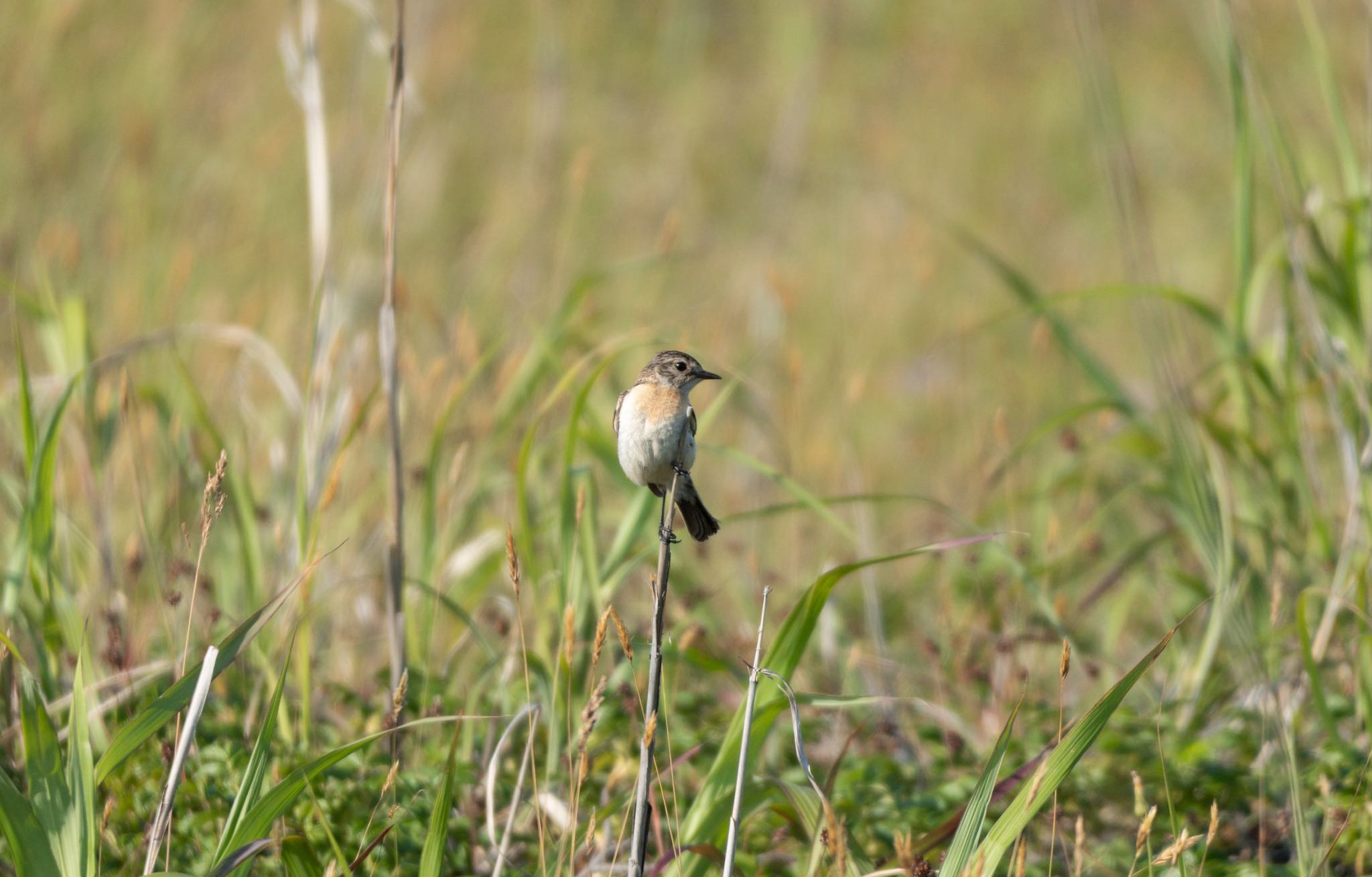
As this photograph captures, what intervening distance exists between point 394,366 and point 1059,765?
5.75 feet

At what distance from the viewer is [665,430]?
2463mm

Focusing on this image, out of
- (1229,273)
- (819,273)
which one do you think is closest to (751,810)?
(819,273)

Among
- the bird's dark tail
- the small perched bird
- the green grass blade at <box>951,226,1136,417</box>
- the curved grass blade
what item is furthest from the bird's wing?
the green grass blade at <box>951,226,1136,417</box>

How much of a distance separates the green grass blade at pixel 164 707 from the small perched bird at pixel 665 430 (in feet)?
2.48

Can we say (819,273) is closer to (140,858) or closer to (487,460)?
(487,460)

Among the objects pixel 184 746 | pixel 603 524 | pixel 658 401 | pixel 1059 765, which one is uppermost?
pixel 658 401

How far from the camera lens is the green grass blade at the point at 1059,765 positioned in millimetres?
1993

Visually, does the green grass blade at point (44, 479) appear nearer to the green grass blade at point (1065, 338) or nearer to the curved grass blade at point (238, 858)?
the curved grass blade at point (238, 858)

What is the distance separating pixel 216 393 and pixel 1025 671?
3.53 m

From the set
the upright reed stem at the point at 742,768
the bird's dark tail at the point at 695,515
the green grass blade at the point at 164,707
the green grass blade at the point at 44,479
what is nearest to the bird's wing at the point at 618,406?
the bird's dark tail at the point at 695,515

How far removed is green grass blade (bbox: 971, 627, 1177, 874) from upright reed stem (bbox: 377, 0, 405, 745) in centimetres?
137

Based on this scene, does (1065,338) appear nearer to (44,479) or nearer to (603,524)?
(603,524)

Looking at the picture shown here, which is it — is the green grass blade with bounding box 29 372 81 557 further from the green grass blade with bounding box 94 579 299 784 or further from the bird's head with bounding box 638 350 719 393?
the bird's head with bounding box 638 350 719 393

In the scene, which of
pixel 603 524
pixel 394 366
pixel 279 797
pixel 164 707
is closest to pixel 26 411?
pixel 394 366
